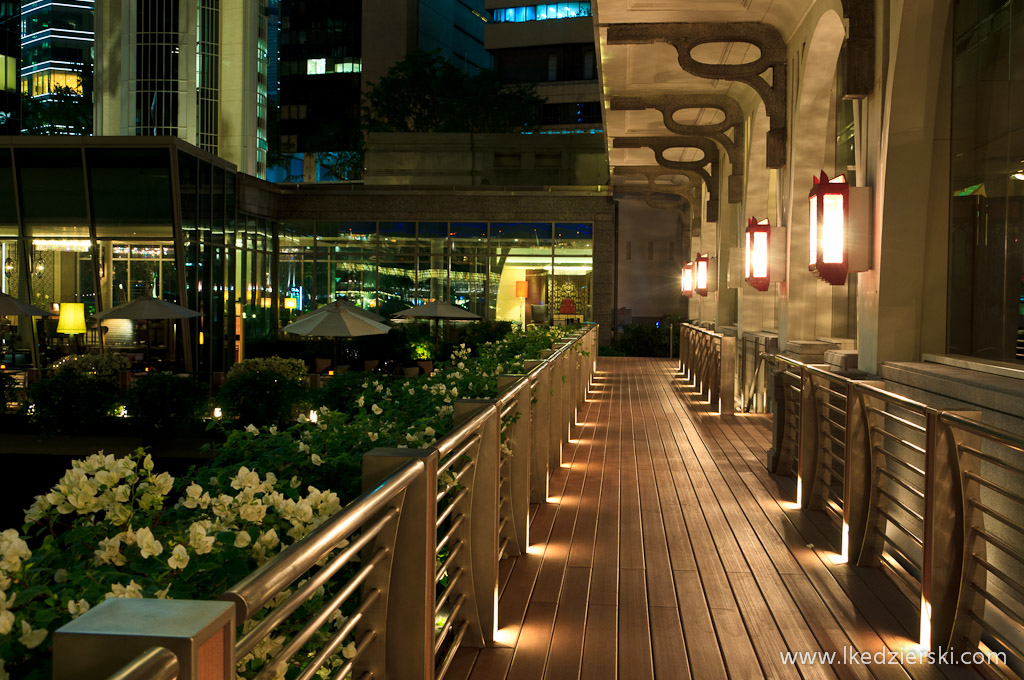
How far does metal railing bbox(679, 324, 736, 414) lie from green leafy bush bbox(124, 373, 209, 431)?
664 cm

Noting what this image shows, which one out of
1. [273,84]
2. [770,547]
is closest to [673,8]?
[770,547]

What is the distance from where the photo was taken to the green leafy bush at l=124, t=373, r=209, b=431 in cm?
1144

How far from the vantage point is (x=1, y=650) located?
134 cm

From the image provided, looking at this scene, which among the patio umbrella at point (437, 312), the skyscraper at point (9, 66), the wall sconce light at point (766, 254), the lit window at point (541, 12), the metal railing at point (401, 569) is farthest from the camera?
the lit window at point (541, 12)

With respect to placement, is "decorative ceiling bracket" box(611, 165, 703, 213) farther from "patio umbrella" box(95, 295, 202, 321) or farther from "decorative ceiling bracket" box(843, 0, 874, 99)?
"decorative ceiling bracket" box(843, 0, 874, 99)

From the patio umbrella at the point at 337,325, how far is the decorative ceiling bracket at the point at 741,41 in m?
7.34

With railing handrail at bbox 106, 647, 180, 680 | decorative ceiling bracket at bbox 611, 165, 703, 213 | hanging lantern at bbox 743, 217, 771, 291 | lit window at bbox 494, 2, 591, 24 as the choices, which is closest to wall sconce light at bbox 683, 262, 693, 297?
decorative ceiling bracket at bbox 611, 165, 703, 213

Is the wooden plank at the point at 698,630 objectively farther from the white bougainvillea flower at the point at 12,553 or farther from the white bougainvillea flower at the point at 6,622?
the white bougainvillea flower at the point at 6,622

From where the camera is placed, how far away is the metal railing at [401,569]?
4.79 ft

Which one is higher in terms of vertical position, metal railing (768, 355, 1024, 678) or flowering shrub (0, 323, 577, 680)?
flowering shrub (0, 323, 577, 680)

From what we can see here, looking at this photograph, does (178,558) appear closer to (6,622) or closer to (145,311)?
(6,622)

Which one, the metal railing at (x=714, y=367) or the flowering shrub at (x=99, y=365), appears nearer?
the metal railing at (x=714, y=367)

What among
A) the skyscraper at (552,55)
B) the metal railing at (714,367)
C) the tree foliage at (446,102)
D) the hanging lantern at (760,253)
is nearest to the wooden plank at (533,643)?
the hanging lantern at (760,253)

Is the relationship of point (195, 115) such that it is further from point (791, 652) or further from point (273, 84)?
point (273, 84)
